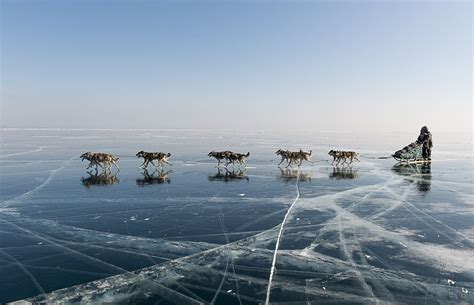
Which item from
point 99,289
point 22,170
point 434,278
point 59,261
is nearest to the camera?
point 99,289

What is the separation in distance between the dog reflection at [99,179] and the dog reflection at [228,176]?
477cm

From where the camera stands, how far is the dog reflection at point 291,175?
768 inches

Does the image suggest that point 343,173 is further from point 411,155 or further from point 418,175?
point 411,155

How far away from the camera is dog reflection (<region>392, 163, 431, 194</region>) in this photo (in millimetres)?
17531

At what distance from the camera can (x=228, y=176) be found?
20094 millimetres

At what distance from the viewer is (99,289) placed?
634 centimetres

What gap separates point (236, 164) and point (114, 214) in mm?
15211

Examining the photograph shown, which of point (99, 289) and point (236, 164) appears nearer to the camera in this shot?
point (99, 289)

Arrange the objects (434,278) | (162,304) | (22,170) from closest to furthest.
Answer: (162,304)
(434,278)
(22,170)

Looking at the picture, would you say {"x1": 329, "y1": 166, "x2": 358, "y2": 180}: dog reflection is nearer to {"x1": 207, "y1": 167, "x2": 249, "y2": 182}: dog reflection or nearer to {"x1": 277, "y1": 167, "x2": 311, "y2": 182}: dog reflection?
{"x1": 277, "y1": 167, "x2": 311, "y2": 182}: dog reflection

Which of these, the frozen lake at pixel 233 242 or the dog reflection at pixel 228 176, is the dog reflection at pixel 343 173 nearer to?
the frozen lake at pixel 233 242

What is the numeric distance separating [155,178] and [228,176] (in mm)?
3826

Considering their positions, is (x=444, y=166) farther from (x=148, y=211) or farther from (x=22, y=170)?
(x=22, y=170)

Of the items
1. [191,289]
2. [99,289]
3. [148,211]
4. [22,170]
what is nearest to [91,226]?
[148,211]
